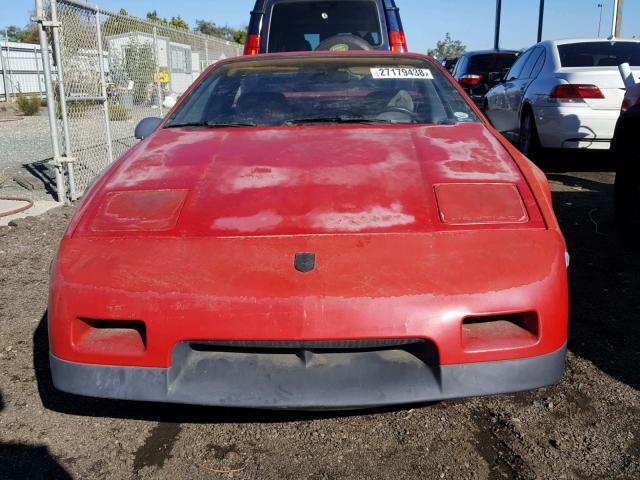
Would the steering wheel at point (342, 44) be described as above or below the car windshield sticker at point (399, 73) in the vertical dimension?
above

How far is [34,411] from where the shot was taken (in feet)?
9.03

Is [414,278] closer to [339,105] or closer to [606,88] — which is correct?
[339,105]

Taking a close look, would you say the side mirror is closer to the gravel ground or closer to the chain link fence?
the chain link fence

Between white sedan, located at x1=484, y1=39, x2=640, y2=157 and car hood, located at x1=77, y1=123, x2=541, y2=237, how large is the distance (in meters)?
3.84

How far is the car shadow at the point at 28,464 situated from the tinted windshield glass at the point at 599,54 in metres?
7.21

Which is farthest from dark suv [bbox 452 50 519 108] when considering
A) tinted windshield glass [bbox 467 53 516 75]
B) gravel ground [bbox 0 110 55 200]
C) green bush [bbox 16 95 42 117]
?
green bush [bbox 16 95 42 117]

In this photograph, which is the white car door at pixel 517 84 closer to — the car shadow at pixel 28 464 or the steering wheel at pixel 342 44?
the steering wheel at pixel 342 44

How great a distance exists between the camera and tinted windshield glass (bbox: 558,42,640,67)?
306 inches

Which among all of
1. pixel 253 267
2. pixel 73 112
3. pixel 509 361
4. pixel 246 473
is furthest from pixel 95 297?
pixel 73 112

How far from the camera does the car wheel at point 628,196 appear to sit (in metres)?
4.86

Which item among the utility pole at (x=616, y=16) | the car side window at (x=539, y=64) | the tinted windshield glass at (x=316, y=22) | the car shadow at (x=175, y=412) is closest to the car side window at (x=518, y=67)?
the car side window at (x=539, y=64)

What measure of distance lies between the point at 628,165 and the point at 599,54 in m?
3.58

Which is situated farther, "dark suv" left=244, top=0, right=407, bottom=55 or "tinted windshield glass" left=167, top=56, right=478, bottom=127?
"dark suv" left=244, top=0, right=407, bottom=55

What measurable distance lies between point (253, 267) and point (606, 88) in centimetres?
617
